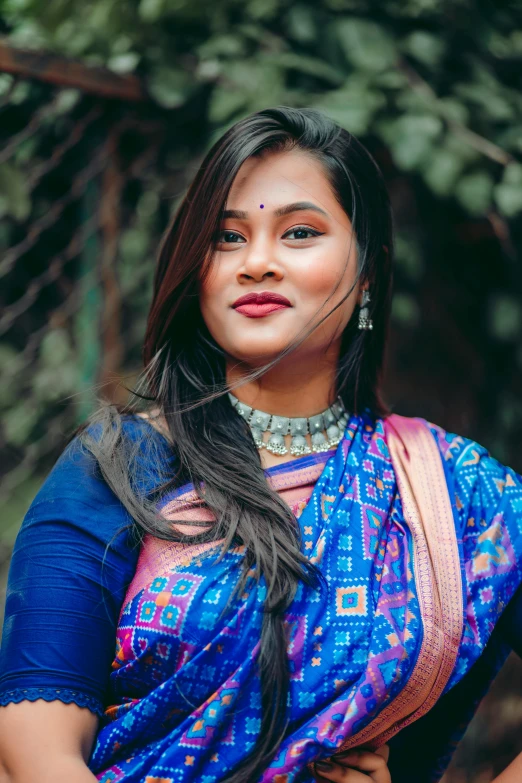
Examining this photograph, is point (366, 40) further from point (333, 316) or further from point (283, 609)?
Result: point (283, 609)

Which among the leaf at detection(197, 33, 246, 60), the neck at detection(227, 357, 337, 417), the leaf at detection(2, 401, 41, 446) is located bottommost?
the leaf at detection(2, 401, 41, 446)

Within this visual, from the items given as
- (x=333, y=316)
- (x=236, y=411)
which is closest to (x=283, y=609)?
(x=236, y=411)

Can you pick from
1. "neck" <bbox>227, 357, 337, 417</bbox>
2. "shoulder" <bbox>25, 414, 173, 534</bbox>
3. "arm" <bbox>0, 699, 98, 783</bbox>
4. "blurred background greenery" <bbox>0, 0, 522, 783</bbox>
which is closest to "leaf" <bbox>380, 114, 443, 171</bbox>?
"blurred background greenery" <bbox>0, 0, 522, 783</bbox>

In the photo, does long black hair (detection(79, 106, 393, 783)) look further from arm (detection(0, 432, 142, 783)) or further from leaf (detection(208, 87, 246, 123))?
leaf (detection(208, 87, 246, 123))

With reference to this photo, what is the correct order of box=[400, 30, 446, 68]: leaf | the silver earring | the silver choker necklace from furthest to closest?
box=[400, 30, 446, 68]: leaf, the silver earring, the silver choker necklace

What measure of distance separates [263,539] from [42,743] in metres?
0.47

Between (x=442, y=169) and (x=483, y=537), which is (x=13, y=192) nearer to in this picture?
(x=442, y=169)

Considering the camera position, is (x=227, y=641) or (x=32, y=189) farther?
(x=32, y=189)

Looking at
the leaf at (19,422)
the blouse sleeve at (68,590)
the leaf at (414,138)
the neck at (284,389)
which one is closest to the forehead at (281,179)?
the neck at (284,389)

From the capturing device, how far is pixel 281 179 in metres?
1.57

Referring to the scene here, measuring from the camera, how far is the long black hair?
1400 mm

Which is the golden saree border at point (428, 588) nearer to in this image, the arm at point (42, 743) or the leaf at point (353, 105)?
the arm at point (42, 743)

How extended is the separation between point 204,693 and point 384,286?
934 millimetres

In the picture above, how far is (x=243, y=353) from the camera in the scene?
1.55 m
